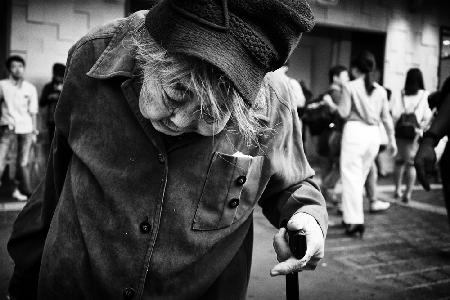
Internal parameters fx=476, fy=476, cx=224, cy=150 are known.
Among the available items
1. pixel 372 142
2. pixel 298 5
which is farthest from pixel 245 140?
pixel 372 142

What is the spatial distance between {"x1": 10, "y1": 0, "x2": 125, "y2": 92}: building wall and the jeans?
1.67m

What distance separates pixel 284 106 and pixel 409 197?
275 inches

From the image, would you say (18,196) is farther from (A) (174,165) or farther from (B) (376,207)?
(A) (174,165)

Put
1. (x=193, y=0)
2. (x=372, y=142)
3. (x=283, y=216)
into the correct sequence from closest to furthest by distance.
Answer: (x=193, y=0) → (x=283, y=216) → (x=372, y=142)

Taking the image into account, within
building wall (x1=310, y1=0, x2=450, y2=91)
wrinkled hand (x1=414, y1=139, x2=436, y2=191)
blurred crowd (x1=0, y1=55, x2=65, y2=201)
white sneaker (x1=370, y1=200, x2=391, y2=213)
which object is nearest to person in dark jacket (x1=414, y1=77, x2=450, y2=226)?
wrinkled hand (x1=414, y1=139, x2=436, y2=191)

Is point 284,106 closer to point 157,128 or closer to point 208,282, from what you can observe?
point 157,128

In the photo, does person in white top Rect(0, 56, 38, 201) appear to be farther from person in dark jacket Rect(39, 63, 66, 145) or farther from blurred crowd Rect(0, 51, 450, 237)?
person in dark jacket Rect(39, 63, 66, 145)

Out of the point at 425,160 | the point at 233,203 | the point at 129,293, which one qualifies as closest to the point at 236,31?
the point at 233,203

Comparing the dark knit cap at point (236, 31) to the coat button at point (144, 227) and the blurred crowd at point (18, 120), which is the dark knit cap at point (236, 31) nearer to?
the coat button at point (144, 227)

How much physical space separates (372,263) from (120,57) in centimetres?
400

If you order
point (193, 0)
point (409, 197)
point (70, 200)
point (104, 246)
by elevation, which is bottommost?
point (409, 197)

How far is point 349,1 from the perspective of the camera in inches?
423

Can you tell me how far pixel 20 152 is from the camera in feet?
22.0

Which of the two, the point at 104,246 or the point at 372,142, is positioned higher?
the point at 104,246
